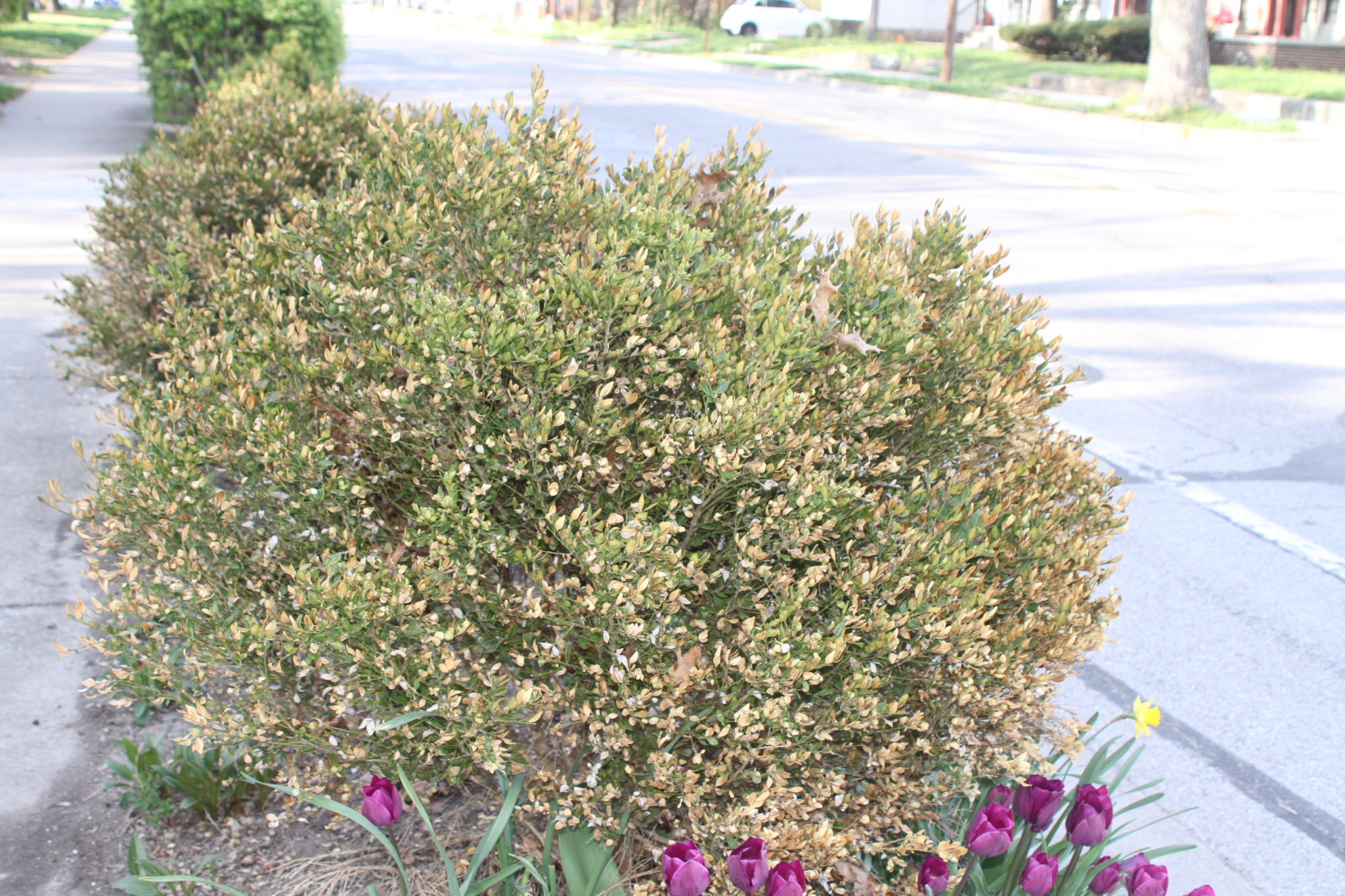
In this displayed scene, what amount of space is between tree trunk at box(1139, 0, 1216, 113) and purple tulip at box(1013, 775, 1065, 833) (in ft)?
78.1

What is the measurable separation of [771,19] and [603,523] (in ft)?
179

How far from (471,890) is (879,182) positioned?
1251 cm

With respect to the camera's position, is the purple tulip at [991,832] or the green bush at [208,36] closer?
the purple tulip at [991,832]

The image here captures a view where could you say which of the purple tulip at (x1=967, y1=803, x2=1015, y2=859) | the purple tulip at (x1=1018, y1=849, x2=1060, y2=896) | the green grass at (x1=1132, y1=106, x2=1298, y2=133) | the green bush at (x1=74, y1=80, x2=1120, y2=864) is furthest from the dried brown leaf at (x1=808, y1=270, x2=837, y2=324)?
the green grass at (x1=1132, y1=106, x2=1298, y2=133)

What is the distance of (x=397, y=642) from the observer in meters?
2.25

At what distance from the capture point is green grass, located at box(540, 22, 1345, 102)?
27.6 metres

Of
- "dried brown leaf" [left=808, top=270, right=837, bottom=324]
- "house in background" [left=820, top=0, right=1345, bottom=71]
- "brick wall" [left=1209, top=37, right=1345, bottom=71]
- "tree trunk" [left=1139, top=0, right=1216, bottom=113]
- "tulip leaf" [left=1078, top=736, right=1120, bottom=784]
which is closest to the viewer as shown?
"dried brown leaf" [left=808, top=270, right=837, bottom=324]

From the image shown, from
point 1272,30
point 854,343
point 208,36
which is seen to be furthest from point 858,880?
A: point 1272,30

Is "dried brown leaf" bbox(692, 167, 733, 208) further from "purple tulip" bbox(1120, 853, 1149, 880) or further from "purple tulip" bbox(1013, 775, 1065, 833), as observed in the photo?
"purple tulip" bbox(1120, 853, 1149, 880)

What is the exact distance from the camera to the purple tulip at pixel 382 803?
219 centimetres

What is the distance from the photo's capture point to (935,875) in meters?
2.21

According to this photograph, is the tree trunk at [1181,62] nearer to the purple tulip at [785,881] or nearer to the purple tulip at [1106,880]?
the purple tulip at [1106,880]

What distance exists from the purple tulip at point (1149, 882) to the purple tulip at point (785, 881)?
0.63 m

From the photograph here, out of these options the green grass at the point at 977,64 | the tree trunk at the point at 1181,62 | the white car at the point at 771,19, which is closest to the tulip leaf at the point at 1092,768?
the tree trunk at the point at 1181,62
